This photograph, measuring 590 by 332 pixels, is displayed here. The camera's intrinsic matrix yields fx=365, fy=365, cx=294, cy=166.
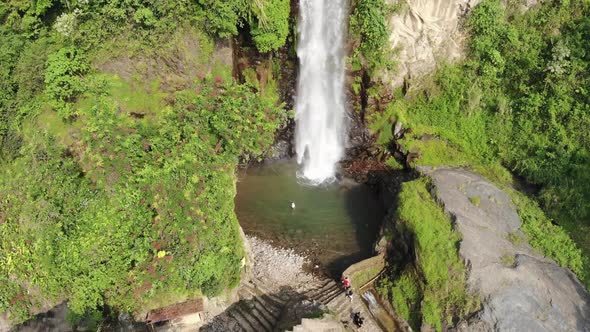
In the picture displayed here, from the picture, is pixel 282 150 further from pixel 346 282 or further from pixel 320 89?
pixel 346 282

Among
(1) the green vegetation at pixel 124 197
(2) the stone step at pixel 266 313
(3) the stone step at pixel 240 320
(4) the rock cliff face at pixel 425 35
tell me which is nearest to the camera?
(1) the green vegetation at pixel 124 197

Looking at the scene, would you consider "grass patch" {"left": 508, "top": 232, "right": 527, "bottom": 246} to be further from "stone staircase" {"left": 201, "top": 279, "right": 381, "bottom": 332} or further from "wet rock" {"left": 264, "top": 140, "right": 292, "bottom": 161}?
"wet rock" {"left": 264, "top": 140, "right": 292, "bottom": 161}

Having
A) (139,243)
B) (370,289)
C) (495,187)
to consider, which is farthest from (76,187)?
(495,187)

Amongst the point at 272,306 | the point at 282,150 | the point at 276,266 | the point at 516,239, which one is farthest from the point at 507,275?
the point at 282,150

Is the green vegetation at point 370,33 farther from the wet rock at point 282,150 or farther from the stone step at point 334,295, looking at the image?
the stone step at point 334,295

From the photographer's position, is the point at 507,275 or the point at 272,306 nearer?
the point at 507,275

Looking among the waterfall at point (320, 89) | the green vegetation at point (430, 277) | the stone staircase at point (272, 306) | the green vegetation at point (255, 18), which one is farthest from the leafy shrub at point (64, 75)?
the green vegetation at point (430, 277)

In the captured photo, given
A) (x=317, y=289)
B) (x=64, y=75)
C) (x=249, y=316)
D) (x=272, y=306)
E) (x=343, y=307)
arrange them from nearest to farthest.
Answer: (x=249, y=316), (x=343, y=307), (x=272, y=306), (x=317, y=289), (x=64, y=75)
